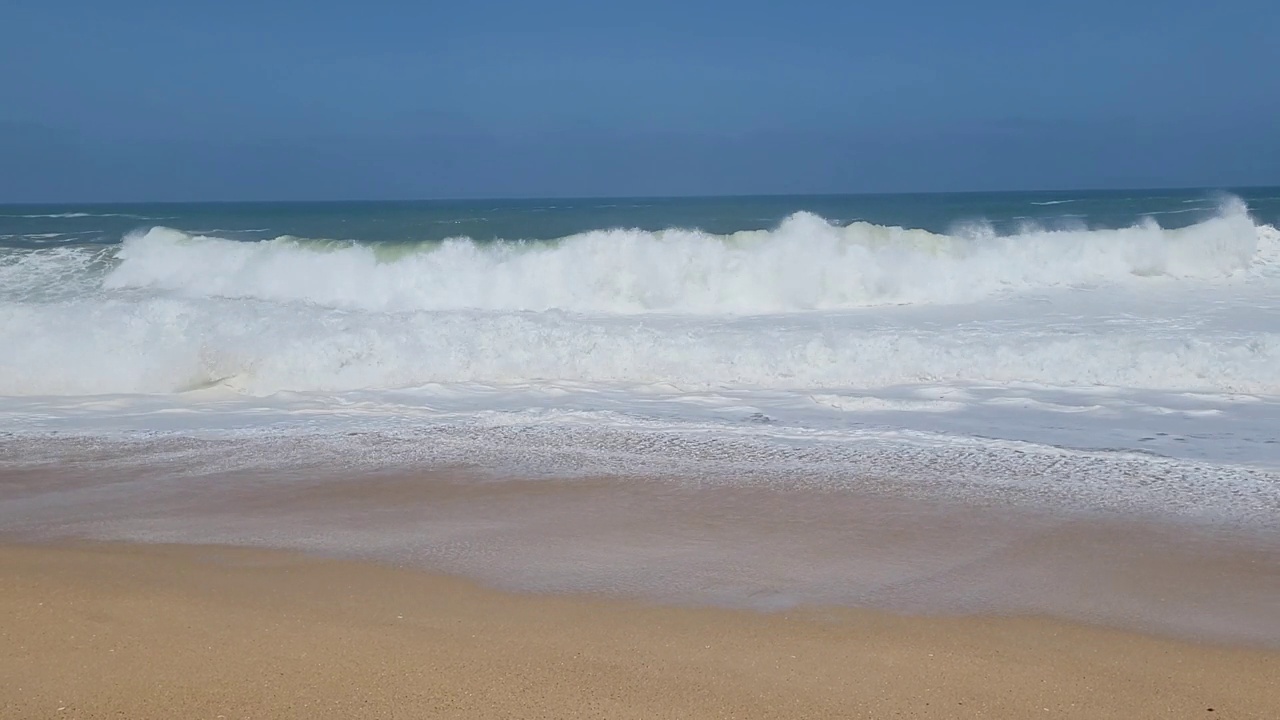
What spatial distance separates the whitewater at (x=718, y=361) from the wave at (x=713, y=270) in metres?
0.05

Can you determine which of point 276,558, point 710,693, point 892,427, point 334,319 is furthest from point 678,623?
point 334,319

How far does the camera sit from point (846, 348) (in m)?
10.7

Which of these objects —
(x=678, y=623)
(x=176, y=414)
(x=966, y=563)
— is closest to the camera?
(x=678, y=623)

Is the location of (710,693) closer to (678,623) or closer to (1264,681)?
(678,623)

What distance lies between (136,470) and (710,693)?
16.0 feet

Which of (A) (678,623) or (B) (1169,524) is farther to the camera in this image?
(B) (1169,524)

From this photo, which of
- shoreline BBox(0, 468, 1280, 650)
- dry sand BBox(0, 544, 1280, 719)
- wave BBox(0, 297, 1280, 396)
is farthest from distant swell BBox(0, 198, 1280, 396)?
dry sand BBox(0, 544, 1280, 719)

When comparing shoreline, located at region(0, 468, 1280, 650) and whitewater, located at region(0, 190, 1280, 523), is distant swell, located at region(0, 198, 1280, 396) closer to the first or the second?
whitewater, located at region(0, 190, 1280, 523)

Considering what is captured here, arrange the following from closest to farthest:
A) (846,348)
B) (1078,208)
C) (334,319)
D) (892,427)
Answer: (892,427), (846,348), (334,319), (1078,208)

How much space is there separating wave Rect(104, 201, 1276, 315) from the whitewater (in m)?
0.05

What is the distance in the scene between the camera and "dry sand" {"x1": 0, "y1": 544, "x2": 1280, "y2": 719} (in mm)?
3586

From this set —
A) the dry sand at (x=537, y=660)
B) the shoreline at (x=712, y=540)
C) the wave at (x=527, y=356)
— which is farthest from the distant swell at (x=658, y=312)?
the dry sand at (x=537, y=660)

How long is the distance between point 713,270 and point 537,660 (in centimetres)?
1271

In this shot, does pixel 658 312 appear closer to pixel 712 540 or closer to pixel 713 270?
pixel 713 270
